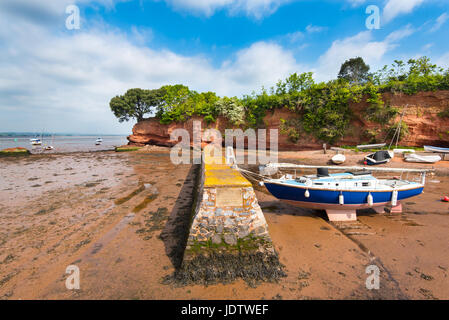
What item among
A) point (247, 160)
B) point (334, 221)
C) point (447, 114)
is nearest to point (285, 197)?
point (334, 221)

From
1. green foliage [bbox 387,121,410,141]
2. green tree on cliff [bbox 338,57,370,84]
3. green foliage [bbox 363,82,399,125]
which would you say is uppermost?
green tree on cliff [bbox 338,57,370,84]

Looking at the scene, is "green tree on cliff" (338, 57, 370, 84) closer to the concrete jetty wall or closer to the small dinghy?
the small dinghy

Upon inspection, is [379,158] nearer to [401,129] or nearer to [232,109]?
[401,129]

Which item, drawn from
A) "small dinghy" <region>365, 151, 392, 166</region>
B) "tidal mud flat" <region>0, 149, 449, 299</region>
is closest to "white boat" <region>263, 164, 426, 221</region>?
"tidal mud flat" <region>0, 149, 449, 299</region>

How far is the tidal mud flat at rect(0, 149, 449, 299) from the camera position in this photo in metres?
4.43

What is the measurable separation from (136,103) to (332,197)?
43.9 metres

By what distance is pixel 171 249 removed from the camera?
597 centimetres

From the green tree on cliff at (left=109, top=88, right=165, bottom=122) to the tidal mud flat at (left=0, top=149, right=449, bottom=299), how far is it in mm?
33522

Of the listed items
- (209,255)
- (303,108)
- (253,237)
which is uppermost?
(303,108)

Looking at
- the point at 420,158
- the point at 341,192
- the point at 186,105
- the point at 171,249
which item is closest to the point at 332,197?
the point at 341,192

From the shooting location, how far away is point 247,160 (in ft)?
76.9

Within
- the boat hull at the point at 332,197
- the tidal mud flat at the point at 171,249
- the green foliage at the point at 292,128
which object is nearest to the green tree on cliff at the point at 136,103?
the green foliage at the point at 292,128
